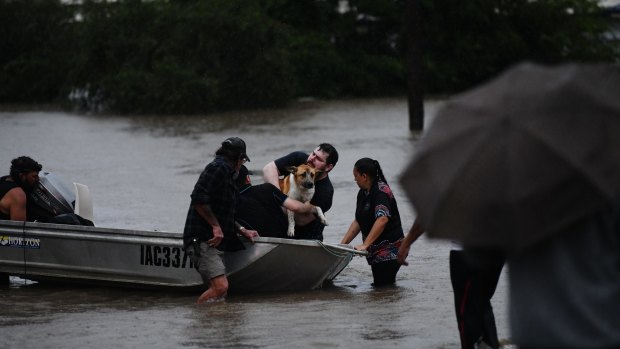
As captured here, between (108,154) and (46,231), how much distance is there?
16.4m

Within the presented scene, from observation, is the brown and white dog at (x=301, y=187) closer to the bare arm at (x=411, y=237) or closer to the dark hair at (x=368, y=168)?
the dark hair at (x=368, y=168)

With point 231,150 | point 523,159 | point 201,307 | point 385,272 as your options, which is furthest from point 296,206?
point 523,159

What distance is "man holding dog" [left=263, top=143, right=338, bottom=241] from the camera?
1091 centimetres

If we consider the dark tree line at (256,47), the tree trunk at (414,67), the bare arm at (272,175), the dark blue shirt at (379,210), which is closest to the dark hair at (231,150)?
the bare arm at (272,175)

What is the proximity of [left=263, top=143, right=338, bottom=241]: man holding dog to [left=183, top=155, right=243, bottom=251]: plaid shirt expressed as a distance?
1123 millimetres

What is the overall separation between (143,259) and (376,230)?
2.14 meters

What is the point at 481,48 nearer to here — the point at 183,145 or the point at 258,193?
the point at 183,145

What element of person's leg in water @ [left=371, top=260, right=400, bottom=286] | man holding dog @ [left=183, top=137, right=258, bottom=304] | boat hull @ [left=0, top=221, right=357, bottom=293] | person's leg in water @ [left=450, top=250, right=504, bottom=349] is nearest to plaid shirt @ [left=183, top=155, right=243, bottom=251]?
man holding dog @ [left=183, top=137, right=258, bottom=304]

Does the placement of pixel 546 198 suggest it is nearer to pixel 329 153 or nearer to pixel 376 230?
pixel 376 230

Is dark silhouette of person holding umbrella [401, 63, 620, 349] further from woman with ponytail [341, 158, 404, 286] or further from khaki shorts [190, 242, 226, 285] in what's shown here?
woman with ponytail [341, 158, 404, 286]

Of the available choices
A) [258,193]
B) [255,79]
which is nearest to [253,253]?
[258,193]

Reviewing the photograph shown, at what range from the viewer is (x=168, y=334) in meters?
8.44

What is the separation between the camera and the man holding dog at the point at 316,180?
10.9m

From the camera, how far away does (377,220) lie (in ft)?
33.9
